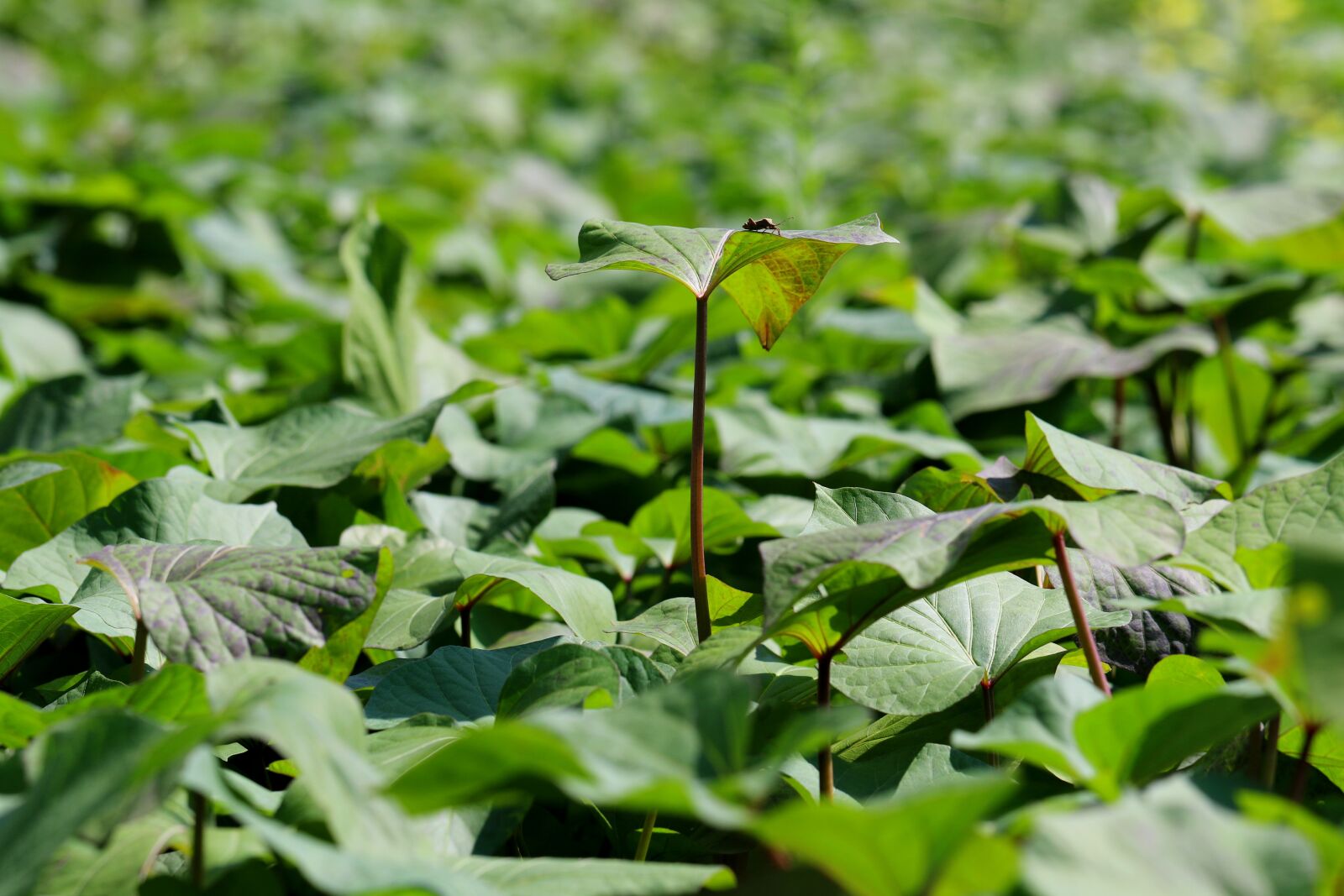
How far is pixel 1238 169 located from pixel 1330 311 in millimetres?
1492

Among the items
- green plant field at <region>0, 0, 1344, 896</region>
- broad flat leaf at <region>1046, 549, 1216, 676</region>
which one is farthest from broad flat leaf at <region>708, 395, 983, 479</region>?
broad flat leaf at <region>1046, 549, 1216, 676</region>

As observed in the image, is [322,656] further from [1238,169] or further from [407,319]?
[1238,169]

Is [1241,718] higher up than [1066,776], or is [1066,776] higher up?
[1241,718]

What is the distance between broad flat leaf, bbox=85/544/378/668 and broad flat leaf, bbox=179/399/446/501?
0.34 m

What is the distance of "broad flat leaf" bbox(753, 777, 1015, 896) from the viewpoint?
51 centimetres

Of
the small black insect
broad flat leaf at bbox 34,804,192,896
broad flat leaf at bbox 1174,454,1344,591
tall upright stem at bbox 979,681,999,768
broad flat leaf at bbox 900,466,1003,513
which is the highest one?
the small black insect

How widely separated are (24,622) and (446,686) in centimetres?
32

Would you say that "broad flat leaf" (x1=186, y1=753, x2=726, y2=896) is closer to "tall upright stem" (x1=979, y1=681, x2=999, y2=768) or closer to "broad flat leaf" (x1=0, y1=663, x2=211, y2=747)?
"broad flat leaf" (x1=0, y1=663, x2=211, y2=747)

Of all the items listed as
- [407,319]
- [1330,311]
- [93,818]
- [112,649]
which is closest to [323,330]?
[407,319]

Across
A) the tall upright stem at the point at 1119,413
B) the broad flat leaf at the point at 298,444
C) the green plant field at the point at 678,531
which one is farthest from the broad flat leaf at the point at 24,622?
the tall upright stem at the point at 1119,413

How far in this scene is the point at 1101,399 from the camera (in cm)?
197

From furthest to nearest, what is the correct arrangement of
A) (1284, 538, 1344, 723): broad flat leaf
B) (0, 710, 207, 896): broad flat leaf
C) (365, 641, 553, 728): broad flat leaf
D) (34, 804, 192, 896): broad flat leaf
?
(365, 641, 553, 728): broad flat leaf
(34, 804, 192, 896): broad flat leaf
(0, 710, 207, 896): broad flat leaf
(1284, 538, 1344, 723): broad flat leaf

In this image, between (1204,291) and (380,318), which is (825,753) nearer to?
(380,318)

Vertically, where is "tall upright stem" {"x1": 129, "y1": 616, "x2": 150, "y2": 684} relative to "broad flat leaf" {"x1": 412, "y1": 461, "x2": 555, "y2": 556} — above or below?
above
